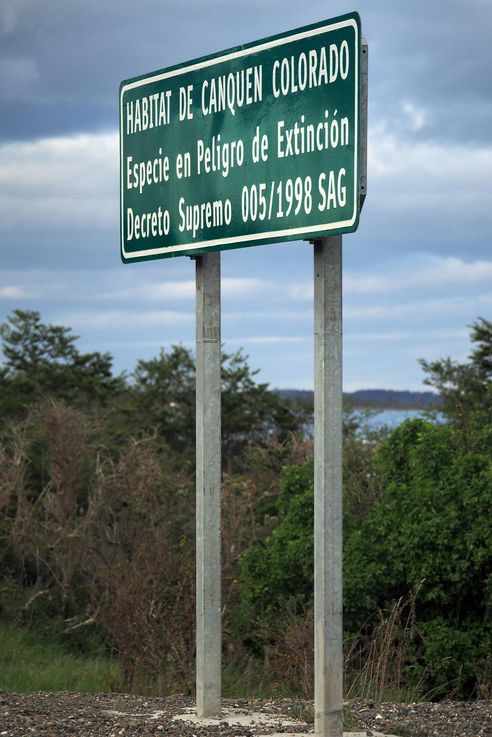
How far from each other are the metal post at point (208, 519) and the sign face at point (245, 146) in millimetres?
687

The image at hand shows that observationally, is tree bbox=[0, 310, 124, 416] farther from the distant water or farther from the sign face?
the sign face

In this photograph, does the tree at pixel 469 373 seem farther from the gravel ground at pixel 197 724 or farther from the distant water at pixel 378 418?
the gravel ground at pixel 197 724

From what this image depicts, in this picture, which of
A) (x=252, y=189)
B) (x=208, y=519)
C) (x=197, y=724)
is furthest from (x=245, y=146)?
(x=197, y=724)

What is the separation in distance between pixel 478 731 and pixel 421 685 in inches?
169

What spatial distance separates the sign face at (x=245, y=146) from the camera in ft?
19.7

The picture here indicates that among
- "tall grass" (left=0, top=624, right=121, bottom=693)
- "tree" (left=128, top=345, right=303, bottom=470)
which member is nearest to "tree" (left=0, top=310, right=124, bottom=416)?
"tree" (left=128, top=345, right=303, bottom=470)

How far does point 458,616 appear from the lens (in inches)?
458

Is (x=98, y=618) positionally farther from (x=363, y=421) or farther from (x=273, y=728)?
(x=363, y=421)

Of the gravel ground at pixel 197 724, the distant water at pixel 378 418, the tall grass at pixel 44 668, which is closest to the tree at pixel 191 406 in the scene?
the distant water at pixel 378 418

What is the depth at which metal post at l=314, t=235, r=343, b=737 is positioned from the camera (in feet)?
19.5

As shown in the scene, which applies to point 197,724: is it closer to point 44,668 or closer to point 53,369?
point 44,668

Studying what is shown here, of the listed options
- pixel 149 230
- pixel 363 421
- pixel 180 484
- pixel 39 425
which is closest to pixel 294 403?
pixel 363 421

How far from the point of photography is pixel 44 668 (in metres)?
13.6

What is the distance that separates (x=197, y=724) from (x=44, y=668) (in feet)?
24.2
